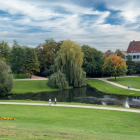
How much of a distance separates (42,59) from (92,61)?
18.5 metres

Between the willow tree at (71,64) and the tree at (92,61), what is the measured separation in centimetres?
1558

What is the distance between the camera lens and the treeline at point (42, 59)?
62312 millimetres

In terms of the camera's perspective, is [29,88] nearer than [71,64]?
Yes

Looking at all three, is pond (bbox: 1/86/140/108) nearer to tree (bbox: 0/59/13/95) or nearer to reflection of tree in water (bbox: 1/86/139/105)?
reflection of tree in water (bbox: 1/86/139/105)

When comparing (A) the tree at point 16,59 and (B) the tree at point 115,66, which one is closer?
(B) the tree at point 115,66

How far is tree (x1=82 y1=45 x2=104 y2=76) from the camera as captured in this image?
66.2 metres

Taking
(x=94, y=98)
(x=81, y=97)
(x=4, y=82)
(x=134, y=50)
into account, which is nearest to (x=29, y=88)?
(x=4, y=82)

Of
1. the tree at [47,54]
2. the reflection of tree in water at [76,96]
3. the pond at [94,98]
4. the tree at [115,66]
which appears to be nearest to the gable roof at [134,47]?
the tree at [115,66]

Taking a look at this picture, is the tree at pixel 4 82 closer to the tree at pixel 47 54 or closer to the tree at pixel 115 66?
the tree at pixel 47 54

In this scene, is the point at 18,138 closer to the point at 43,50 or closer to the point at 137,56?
the point at 43,50

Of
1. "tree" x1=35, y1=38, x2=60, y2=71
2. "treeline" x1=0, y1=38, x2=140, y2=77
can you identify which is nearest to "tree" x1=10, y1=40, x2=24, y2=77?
"treeline" x1=0, y1=38, x2=140, y2=77

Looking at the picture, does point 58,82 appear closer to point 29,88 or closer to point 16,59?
point 29,88

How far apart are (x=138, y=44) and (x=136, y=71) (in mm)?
18107

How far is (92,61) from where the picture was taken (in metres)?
68.3
